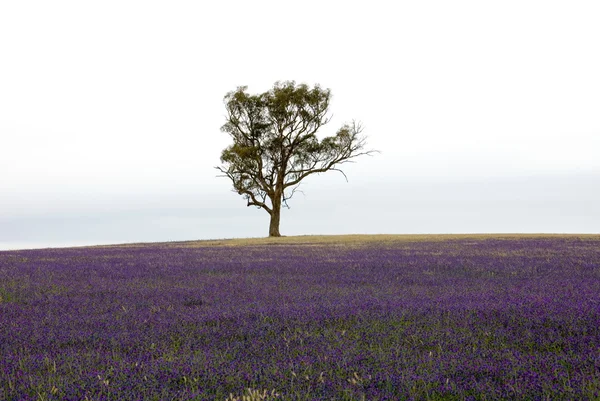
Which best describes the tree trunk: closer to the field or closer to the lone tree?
the lone tree

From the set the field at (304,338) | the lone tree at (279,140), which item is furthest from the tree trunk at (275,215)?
the field at (304,338)

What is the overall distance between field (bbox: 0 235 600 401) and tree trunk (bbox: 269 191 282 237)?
3251 cm

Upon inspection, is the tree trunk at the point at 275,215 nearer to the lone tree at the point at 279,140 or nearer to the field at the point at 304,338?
the lone tree at the point at 279,140

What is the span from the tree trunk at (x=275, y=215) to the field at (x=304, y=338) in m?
32.5

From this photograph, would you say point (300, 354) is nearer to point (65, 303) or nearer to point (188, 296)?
point (188, 296)

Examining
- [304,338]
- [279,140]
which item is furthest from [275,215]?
[304,338]

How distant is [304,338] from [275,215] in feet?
128

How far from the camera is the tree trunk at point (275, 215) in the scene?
45.0m

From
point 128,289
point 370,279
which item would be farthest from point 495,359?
point 128,289

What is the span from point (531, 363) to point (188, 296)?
6.42 m

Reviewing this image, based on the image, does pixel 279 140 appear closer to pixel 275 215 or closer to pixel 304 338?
pixel 275 215

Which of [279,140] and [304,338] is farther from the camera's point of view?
[279,140]

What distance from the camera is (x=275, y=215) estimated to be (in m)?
45.3

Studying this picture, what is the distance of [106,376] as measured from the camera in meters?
5.05
